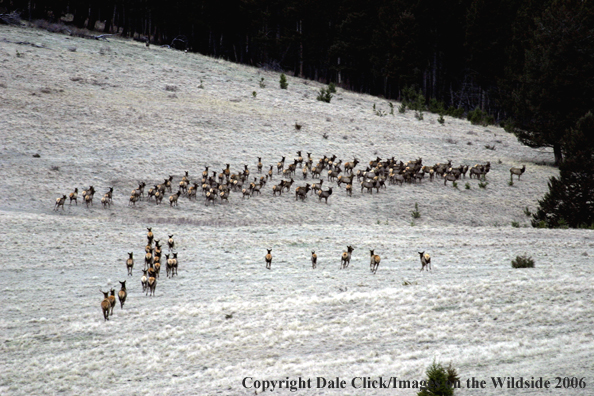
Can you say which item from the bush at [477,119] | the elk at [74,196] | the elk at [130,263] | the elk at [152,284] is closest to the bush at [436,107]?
the bush at [477,119]

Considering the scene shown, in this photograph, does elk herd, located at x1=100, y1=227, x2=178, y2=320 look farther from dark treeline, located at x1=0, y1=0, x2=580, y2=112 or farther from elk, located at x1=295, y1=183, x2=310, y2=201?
dark treeline, located at x1=0, y1=0, x2=580, y2=112

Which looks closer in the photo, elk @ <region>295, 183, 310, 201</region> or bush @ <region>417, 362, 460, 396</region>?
bush @ <region>417, 362, 460, 396</region>

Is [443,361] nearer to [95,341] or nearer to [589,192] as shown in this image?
[95,341]

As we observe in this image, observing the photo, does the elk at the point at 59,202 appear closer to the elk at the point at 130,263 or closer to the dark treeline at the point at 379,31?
the elk at the point at 130,263

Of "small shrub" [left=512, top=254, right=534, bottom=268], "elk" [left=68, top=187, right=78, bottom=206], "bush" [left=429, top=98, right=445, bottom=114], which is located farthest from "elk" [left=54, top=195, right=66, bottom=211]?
"bush" [left=429, top=98, right=445, bottom=114]

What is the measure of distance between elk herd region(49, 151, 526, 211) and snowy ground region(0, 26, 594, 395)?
720mm

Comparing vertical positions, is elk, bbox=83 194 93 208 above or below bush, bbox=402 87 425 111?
below

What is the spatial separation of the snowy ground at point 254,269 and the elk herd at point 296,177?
72 centimetres

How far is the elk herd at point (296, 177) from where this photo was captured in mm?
29109

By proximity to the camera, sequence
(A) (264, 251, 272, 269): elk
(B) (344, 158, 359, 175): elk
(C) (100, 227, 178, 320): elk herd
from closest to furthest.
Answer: (C) (100, 227, 178, 320): elk herd
(A) (264, 251, 272, 269): elk
(B) (344, 158, 359, 175): elk

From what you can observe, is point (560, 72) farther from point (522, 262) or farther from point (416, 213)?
point (522, 262)

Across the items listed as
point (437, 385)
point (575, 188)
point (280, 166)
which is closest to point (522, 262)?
point (437, 385)

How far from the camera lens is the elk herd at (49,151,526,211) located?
1146 inches

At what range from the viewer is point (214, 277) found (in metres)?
17.8
